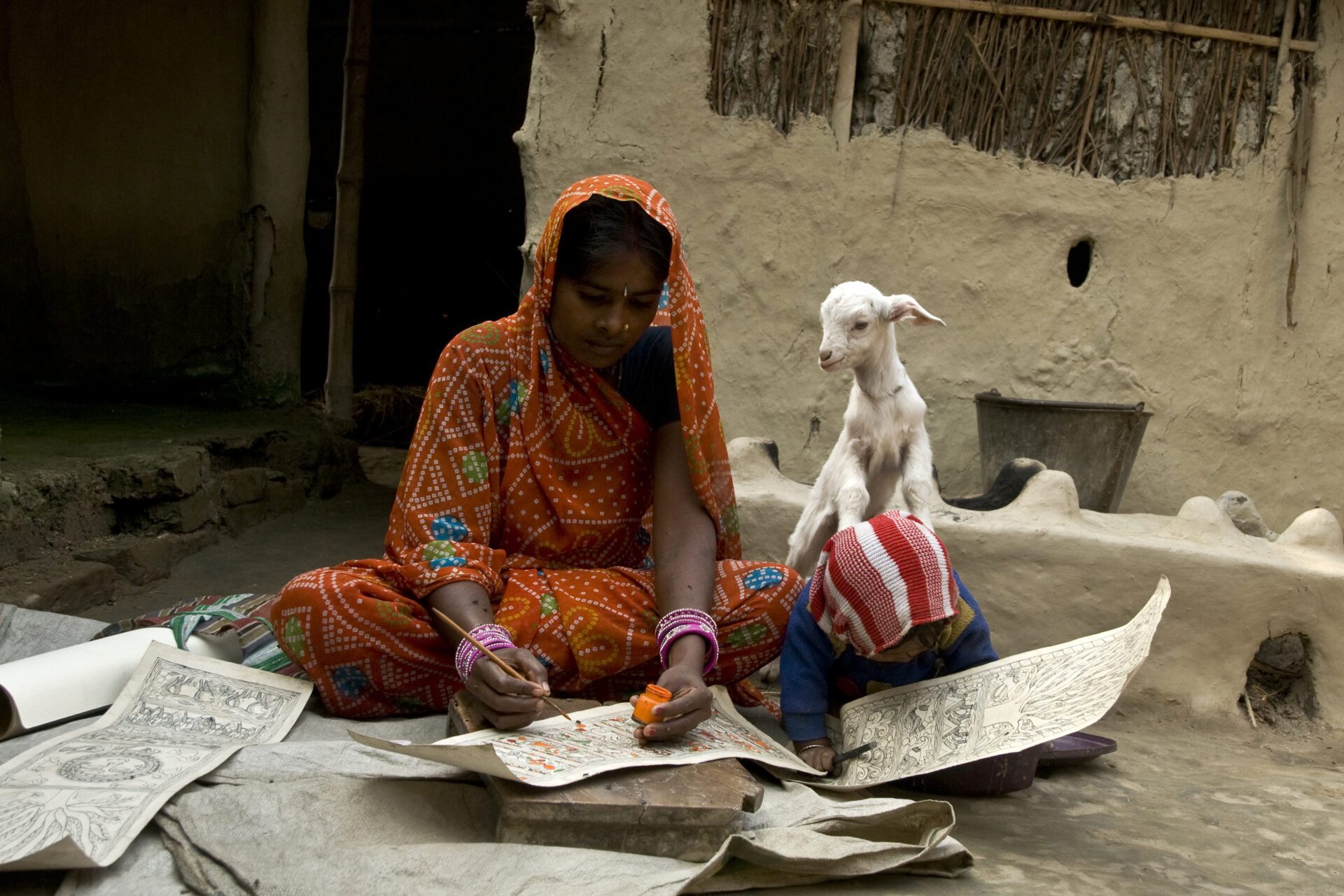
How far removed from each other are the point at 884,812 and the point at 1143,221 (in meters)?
3.05

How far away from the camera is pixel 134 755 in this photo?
2156 millimetres

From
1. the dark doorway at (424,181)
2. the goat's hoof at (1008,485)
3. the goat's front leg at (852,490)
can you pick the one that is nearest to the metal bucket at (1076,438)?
the goat's hoof at (1008,485)

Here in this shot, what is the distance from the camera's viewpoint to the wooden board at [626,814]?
6.27ft

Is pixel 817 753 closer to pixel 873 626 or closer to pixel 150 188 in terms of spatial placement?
pixel 873 626

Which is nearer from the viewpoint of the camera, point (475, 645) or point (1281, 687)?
point (475, 645)

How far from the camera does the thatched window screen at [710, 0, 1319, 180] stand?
4316 mm

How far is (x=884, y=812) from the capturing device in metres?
2.05

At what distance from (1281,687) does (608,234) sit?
2.71 m

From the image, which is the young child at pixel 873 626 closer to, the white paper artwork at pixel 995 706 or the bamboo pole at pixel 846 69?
the white paper artwork at pixel 995 706

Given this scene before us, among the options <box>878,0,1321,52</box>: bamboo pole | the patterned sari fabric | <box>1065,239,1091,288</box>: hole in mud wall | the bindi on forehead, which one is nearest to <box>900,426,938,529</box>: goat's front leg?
the patterned sari fabric

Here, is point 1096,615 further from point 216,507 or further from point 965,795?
point 216,507

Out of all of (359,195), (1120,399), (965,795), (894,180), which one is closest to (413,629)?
(965,795)

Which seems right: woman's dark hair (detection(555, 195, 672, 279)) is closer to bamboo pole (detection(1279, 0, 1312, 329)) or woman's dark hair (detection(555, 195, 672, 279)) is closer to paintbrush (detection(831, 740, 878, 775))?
paintbrush (detection(831, 740, 878, 775))

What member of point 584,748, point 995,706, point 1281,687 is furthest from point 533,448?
point 1281,687
